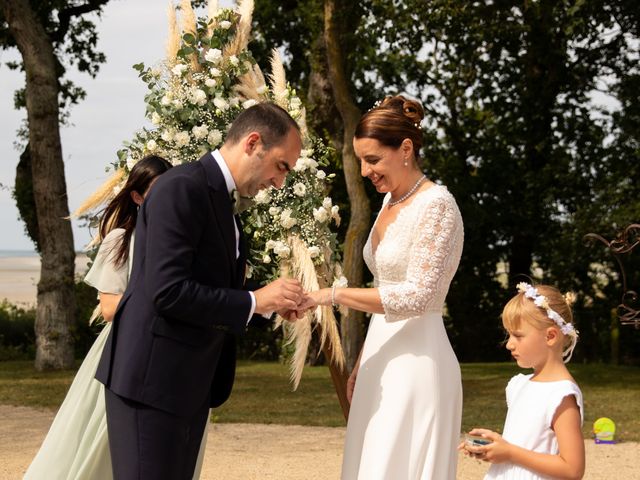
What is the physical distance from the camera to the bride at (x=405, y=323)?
4.05m

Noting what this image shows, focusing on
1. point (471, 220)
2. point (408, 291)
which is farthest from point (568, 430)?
point (471, 220)

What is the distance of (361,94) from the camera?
20.3 m

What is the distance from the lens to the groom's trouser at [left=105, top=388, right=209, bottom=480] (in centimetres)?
331

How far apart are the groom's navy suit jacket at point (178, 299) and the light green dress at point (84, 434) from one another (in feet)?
5.56

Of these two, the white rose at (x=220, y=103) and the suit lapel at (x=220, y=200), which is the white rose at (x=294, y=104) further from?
the suit lapel at (x=220, y=200)

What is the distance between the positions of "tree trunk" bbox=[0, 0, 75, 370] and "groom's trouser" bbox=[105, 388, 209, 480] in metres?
13.8

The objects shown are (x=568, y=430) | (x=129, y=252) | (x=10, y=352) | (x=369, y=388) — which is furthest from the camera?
(x=10, y=352)

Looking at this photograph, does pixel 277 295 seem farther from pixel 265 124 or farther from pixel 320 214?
pixel 320 214

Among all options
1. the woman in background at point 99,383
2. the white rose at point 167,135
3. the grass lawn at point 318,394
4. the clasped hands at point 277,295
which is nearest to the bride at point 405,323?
the clasped hands at point 277,295

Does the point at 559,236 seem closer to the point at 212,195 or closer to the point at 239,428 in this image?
the point at 239,428

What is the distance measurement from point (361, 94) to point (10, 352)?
8561 mm

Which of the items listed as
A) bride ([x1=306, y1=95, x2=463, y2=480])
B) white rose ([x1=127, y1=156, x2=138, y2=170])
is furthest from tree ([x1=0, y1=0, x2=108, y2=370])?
bride ([x1=306, y1=95, x2=463, y2=480])

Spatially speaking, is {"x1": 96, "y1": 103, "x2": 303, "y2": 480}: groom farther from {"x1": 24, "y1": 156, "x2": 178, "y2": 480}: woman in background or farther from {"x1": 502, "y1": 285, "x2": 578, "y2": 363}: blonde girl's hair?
{"x1": 24, "y1": 156, "x2": 178, "y2": 480}: woman in background

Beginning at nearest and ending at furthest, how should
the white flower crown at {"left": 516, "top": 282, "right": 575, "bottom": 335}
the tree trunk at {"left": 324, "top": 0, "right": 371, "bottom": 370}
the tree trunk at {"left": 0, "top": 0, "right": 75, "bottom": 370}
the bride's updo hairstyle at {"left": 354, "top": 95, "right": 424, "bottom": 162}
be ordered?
the white flower crown at {"left": 516, "top": 282, "right": 575, "bottom": 335} → the bride's updo hairstyle at {"left": 354, "top": 95, "right": 424, "bottom": 162} → the tree trunk at {"left": 324, "top": 0, "right": 371, "bottom": 370} → the tree trunk at {"left": 0, "top": 0, "right": 75, "bottom": 370}
